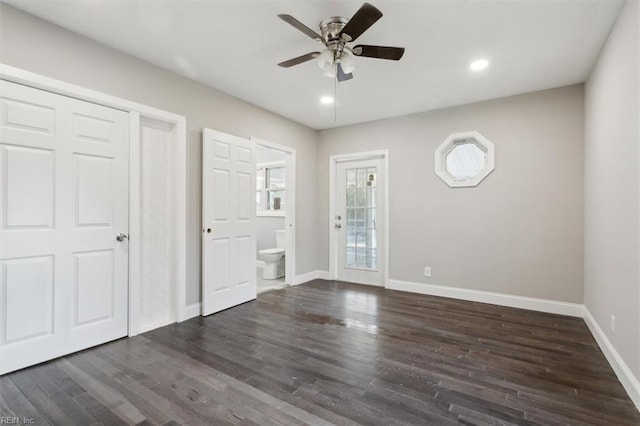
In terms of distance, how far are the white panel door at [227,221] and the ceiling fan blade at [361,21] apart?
6.44 feet

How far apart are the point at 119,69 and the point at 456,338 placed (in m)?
3.96

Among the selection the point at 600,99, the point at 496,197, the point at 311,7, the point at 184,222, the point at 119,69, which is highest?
the point at 311,7

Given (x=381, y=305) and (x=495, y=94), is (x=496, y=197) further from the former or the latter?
(x=381, y=305)

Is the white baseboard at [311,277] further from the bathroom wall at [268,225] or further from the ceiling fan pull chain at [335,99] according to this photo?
the ceiling fan pull chain at [335,99]

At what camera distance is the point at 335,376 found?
7.12ft

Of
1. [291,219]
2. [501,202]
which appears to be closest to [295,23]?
[291,219]

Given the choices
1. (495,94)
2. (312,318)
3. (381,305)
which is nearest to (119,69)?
(312,318)


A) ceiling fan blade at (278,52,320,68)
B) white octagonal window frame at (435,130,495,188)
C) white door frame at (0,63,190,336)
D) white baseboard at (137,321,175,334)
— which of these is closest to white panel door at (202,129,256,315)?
white door frame at (0,63,190,336)

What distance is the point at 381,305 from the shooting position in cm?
383

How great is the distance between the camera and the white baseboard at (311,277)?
16.2 ft

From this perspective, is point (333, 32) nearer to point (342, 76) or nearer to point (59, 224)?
point (342, 76)

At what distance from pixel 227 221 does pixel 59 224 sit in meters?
1.58

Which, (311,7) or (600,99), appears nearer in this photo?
(311,7)

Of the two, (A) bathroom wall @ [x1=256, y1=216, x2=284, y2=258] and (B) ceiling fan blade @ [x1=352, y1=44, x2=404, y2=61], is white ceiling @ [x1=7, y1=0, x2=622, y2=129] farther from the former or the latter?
(A) bathroom wall @ [x1=256, y1=216, x2=284, y2=258]
